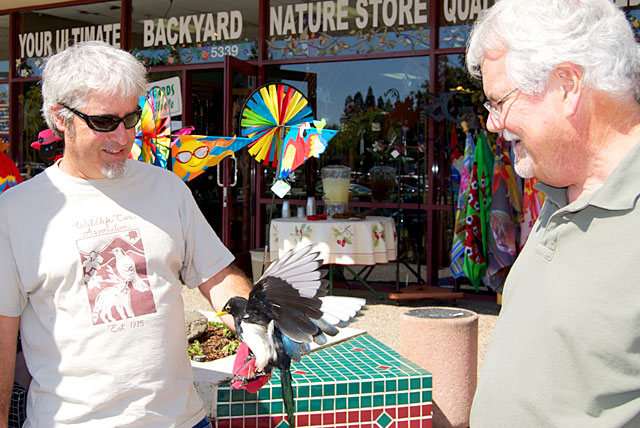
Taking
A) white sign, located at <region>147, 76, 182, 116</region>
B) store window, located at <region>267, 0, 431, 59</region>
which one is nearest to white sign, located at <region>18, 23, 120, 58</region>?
white sign, located at <region>147, 76, 182, 116</region>

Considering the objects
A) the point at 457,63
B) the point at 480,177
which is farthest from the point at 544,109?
the point at 457,63

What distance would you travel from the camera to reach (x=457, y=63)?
654 cm

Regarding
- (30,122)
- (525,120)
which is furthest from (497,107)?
(30,122)

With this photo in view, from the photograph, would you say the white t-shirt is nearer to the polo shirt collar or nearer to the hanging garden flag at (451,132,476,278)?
the polo shirt collar

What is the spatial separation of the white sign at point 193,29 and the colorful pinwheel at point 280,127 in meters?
4.54

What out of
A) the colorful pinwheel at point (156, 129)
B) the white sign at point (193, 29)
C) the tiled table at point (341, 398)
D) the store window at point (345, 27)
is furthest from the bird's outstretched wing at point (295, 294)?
the white sign at point (193, 29)

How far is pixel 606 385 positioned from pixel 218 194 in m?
6.77

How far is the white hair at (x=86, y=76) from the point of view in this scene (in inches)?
61.3

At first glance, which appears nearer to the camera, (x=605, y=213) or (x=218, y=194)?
(x=605, y=213)

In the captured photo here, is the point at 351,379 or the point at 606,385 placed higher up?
the point at 606,385

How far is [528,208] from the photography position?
5477 millimetres

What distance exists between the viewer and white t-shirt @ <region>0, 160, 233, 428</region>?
149 centimetres

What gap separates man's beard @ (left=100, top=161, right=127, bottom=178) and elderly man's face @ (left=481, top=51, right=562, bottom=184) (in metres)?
0.92

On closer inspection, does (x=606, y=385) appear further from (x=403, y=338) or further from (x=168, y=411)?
(x=403, y=338)
